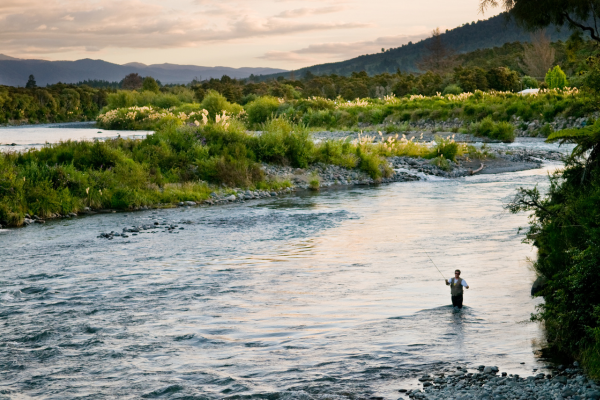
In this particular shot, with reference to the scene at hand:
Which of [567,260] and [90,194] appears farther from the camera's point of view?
[90,194]

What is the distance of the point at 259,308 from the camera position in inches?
352

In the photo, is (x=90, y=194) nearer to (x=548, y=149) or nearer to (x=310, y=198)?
(x=310, y=198)

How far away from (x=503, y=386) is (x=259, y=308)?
392cm

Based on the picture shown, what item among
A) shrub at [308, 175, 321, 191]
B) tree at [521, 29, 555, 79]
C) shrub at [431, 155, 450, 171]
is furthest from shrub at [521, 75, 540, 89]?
shrub at [308, 175, 321, 191]

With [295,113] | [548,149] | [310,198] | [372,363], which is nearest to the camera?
[372,363]

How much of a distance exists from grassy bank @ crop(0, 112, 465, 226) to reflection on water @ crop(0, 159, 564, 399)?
6.91 ft

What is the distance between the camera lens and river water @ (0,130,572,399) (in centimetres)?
652

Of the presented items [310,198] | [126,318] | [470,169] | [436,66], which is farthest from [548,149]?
[436,66]

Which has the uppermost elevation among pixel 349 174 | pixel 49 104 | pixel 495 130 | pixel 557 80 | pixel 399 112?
pixel 49 104

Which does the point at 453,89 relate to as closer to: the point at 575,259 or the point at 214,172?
the point at 214,172

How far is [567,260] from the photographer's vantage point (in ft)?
25.9

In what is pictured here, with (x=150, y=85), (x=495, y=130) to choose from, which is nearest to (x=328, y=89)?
(x=150, y=85)

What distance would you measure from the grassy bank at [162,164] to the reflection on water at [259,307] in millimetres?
2105

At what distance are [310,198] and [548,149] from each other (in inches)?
703
